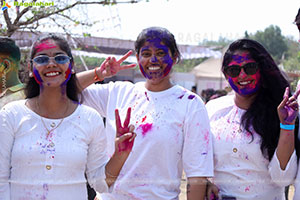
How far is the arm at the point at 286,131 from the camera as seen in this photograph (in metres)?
2.11

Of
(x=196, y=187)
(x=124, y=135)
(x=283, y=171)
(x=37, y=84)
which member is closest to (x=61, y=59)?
(x=37, y=84)

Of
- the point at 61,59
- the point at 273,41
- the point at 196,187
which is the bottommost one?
the point at 273,41

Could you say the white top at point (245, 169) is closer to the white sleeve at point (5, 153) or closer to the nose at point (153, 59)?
the nose at point (153, 59)

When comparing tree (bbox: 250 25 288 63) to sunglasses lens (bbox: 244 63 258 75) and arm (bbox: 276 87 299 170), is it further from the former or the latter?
arm (bbox: 276 87 299 170)

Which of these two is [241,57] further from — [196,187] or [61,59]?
[61,59]

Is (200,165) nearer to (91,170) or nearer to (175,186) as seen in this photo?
(175,186)

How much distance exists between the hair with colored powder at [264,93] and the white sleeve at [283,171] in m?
0.16

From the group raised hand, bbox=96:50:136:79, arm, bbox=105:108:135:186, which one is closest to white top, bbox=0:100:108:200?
arm, bbox=105:108:135:186

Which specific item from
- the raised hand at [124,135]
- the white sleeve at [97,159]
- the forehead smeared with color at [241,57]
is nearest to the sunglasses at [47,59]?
the white sleeve at [97,159]

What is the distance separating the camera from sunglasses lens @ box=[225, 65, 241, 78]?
2.48 m

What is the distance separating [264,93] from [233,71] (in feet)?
A: 0.85

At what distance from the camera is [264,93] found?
8.21ft

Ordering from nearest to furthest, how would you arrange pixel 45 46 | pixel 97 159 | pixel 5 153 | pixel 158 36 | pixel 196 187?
1. pixel 5 153
2. pixel 97 159
3. pixel 45 46
4. pixel 196 187
5. pixel 158 36

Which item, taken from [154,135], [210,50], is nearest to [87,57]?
[210,50]
